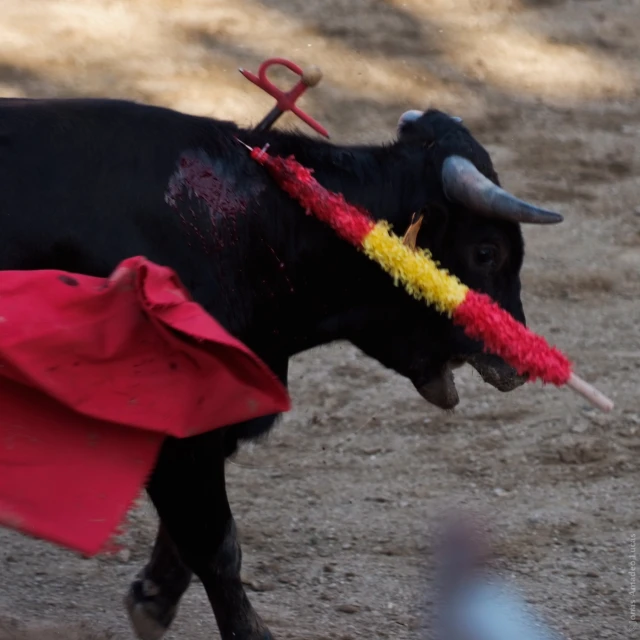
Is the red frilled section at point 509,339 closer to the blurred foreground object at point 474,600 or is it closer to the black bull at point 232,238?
the black bull at point 232,238

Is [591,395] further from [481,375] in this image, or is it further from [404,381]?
[404,381]

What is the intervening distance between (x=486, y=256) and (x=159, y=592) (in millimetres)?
1292

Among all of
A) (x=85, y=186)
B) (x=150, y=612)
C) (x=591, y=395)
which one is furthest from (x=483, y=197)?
(x=150, y=612)

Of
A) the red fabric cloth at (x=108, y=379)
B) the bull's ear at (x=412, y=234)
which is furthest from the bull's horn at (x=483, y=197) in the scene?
the red fabric cloth at (x=108, y=379)

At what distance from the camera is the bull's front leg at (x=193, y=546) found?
3.31 meters

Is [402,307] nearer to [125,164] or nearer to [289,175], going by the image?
[289,175]

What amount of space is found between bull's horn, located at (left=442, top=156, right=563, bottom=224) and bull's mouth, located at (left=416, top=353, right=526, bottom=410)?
1.44 ft

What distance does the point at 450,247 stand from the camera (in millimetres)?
3502

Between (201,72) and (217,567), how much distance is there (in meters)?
5.25

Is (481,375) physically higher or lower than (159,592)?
higher

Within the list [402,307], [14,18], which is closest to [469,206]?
[402,307]

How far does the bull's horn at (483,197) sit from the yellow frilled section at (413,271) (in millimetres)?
187

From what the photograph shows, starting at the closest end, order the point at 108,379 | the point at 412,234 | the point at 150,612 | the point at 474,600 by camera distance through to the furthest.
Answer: the point at 108,379 < the point at 412,234 < the point at 150,612 < the point at 474,600

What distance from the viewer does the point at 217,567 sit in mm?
3449
